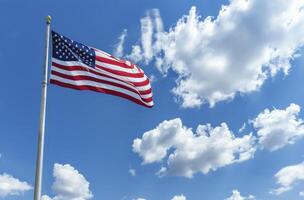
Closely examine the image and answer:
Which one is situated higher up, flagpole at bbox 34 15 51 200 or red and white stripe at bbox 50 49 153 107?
red and white stripe at bbox 50 49 153 107

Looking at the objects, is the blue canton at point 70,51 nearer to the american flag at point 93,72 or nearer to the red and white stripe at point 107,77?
the american flag at point 93,72

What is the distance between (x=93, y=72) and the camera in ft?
90.4

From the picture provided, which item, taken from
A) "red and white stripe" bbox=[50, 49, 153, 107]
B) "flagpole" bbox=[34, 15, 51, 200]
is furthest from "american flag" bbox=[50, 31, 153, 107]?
"flagpole" bbox=[34, 15, 51, 200]

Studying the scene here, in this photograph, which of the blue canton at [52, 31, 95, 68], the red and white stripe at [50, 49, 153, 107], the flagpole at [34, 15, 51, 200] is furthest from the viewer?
the blue canton at [52, 31, 95, 68]

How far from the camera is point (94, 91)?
27.2m

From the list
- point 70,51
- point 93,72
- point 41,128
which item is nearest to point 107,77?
point 93,72

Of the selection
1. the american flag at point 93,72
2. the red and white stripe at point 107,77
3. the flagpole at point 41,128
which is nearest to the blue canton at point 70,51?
the american flag at point 93,72

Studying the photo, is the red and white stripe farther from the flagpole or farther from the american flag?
the flagpole

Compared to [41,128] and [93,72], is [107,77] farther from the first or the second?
[41,128]

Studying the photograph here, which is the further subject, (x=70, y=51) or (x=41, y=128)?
(x=70, y=51)

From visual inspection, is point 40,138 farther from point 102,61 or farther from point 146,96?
point 146,96

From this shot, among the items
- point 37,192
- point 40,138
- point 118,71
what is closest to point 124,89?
point 118,71

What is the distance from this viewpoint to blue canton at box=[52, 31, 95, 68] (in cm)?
2688

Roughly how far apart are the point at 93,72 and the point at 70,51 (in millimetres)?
1728
